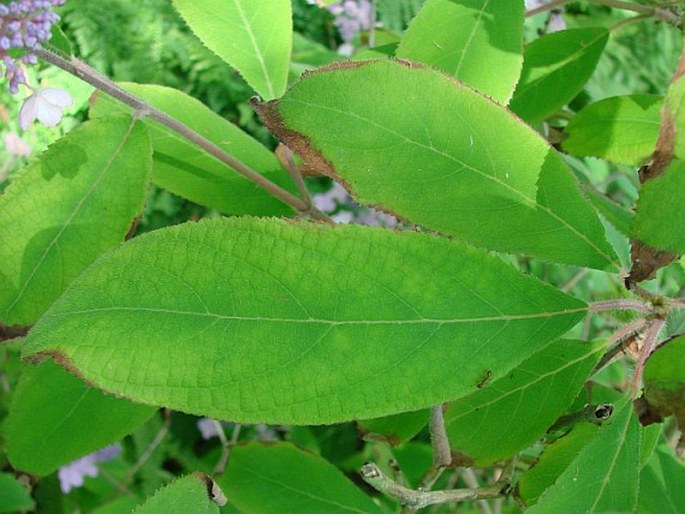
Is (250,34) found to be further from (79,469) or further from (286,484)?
(79,469)

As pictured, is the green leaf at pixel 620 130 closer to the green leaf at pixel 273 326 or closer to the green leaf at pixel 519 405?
the green leaf at pixel 519 405

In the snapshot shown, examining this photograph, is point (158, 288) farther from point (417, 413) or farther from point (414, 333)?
point (417, 413)

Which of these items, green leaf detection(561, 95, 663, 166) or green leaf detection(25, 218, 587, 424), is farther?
green leaf detection(561, 95, 663, 166)

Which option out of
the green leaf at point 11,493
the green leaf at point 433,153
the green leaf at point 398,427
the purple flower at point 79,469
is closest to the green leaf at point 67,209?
the green leaf at point 433,153

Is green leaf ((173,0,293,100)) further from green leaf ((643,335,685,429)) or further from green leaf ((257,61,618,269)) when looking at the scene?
green leaf ((643,335,685,429))

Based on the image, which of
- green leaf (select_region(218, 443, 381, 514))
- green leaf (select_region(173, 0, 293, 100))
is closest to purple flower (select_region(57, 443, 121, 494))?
green leaf (select_region(218, 443, 381, 514))

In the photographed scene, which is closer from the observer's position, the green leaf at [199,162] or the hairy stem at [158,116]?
the hairy stem at [158,116]
